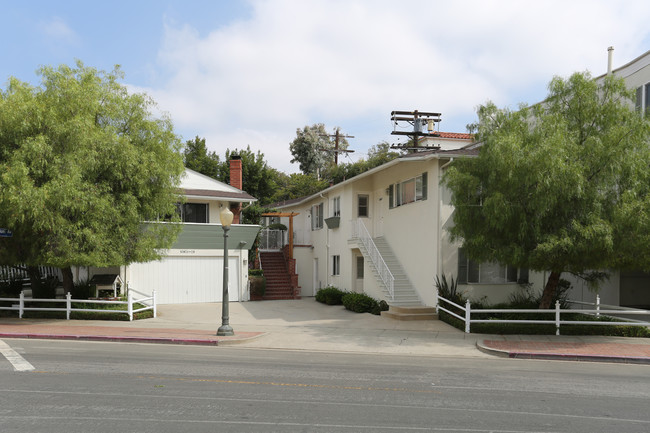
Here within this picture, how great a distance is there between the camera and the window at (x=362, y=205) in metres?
27.3

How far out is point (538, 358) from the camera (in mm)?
13789

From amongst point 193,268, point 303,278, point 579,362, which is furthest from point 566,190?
point 303,278

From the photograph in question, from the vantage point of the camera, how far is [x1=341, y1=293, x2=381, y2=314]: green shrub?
2271cm

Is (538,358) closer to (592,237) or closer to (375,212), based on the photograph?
(592,237)

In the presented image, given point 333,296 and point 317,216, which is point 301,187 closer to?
point 317,216

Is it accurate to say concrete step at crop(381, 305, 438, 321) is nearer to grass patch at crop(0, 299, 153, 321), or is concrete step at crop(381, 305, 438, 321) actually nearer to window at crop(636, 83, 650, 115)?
grass patch at crop(0, 299, 153, 321)

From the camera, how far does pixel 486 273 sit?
2075cm

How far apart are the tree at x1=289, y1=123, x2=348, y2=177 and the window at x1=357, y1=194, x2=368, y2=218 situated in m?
33.1

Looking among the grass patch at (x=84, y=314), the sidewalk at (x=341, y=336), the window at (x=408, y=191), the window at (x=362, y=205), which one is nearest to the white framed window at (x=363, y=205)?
the window at (x=362, y=205)

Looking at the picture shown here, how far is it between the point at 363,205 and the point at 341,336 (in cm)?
1121

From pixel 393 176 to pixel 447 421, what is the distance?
58.4 feet

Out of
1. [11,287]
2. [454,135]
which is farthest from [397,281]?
[454,135]

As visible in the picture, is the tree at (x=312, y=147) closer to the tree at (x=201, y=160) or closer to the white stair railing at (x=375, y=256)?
the tree at (x=201, y=160)

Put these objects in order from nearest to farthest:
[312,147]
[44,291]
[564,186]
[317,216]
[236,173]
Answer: [564,186]
[44,291]
[236,173]
[317,216]
[312,147]
